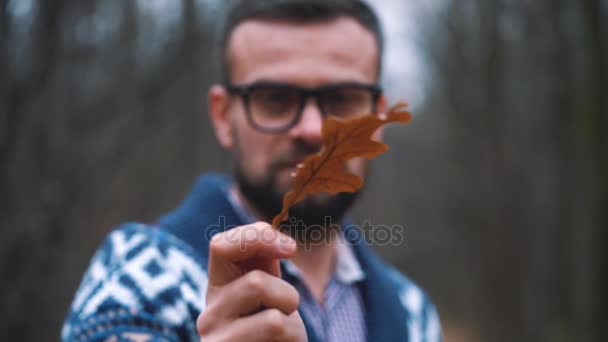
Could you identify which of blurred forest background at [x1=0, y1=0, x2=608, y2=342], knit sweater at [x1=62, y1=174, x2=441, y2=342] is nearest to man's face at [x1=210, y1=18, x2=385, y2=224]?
knit sweater at [x1=62, y1=174, x2=441, y2=342]

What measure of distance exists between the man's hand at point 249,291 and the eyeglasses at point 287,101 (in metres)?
0.70

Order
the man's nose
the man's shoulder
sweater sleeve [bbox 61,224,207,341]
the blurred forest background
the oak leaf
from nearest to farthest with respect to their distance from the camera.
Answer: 1. the oak leaf
2. sweater sleeve [bbox 61,224,207,341]
3. the man's nose
4. the man's shoulder
5. the blurred forest background

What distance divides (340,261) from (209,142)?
4.76 metres

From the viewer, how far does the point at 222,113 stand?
→ 69.0 inches

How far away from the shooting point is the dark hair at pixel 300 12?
156 cm

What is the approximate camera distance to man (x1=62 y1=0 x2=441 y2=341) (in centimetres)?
129

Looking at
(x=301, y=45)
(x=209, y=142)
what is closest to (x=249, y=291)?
(x=301, y=45)

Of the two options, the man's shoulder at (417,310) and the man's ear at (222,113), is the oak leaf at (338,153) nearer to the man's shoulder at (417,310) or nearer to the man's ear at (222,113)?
the man's ear at (222,113)

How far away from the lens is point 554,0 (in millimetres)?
4875

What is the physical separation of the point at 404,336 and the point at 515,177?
4.65 m

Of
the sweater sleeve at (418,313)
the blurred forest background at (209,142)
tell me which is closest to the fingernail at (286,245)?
the sweater sleeve at (418,313)

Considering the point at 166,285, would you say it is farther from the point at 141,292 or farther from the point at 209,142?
the point at 209,142

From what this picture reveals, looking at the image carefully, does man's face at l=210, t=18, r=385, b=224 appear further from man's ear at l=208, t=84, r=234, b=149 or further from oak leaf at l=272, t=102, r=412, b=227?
oak leaf at l=272, t=102, r=412, b=227

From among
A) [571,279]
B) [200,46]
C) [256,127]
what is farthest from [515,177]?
[256,127]
